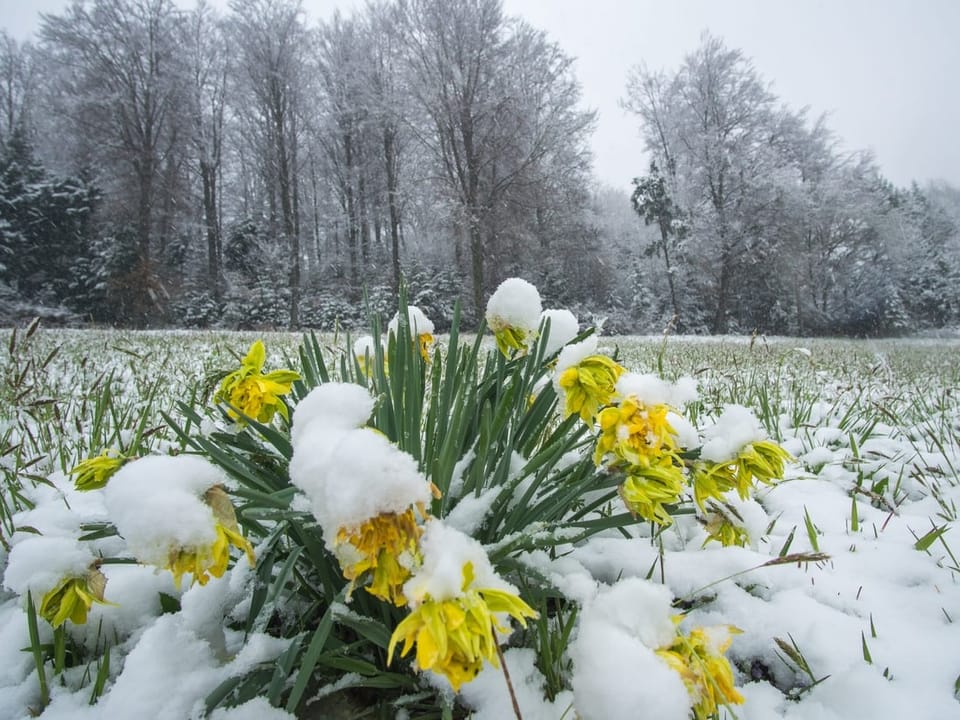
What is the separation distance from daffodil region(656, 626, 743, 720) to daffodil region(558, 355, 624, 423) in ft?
1.12

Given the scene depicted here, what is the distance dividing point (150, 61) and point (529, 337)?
17717 millimetres

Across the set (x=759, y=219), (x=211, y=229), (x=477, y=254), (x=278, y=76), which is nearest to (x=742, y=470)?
(x=477, y=254)

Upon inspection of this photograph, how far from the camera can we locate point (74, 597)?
0.68m

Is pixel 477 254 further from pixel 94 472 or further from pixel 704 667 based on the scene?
pixel 704 667

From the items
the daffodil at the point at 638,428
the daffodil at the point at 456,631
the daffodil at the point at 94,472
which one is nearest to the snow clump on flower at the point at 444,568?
the daffodil at the point at 456,631

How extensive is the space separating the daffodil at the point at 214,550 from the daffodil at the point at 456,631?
0.71 feet

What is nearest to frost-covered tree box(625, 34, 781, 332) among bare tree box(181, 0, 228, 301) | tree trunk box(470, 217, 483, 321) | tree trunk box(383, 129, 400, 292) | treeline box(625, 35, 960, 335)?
treeline box(625, 35, 960, 335)

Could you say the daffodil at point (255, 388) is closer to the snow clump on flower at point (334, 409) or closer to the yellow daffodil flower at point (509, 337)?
the snow clump on flower at point (334, 409)

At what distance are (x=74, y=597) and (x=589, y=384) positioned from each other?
818mm

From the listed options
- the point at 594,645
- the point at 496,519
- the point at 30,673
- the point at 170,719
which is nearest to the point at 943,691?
the point at 594,645

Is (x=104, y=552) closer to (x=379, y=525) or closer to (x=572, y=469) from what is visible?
(x=379, y=525)

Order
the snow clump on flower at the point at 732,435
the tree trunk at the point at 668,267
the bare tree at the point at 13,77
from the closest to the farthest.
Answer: the snow clump on flower at the point at 732,435, the tree trunk at the point at 668,267, the bare tree at the point at 13,77

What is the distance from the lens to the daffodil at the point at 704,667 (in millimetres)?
575

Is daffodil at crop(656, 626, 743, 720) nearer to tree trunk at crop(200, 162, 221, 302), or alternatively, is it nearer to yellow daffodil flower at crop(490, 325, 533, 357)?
yellow daffodil flower at crop(490, 325, 533, 357)
